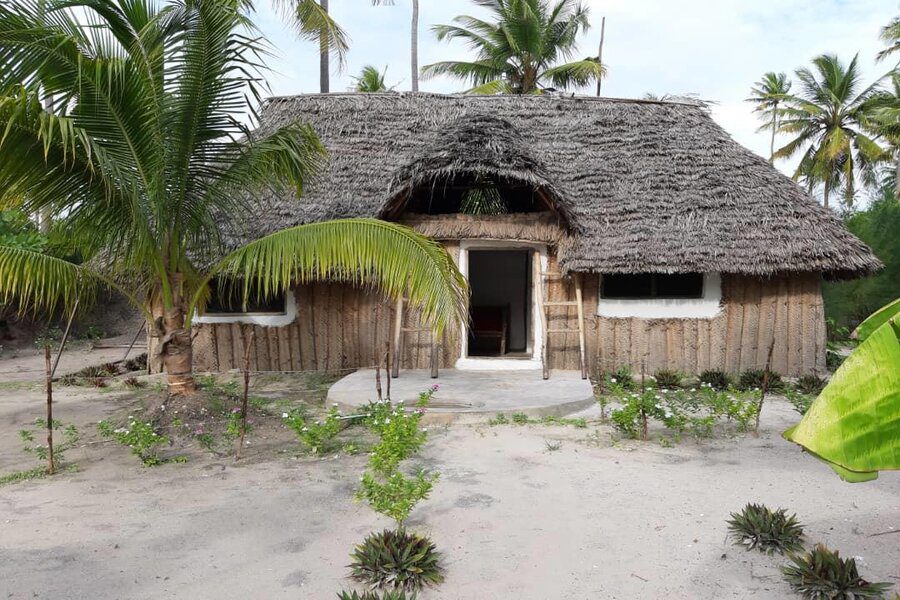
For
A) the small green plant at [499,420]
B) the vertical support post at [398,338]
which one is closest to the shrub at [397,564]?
the small green plant at [499,420]

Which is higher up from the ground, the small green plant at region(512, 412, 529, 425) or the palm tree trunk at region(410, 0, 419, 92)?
the palm tree trunk at region(410, 0, 419, 92)

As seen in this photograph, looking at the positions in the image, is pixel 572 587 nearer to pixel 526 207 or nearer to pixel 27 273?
pixel 27 273

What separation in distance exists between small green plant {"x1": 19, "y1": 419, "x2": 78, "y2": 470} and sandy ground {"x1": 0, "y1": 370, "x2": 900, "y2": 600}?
14 centimetres

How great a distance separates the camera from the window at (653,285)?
28.0ft

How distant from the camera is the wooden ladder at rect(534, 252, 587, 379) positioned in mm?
8086

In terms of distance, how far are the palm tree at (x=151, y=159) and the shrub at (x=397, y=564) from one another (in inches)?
68.9

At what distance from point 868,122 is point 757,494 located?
2411cm

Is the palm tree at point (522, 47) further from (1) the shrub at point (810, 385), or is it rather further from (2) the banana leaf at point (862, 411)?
(2) the banana leaf at point (862, 411)

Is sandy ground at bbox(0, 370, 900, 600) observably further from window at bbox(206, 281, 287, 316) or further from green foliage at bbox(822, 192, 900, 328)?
green foliage at bbox(822, 192, 900, 328)

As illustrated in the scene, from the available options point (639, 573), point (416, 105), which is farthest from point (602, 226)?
point (639, 573)

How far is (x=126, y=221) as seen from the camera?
17.2ft

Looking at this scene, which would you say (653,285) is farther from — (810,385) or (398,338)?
(398,338)

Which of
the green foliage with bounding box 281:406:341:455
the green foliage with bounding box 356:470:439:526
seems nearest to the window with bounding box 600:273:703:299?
the green foliage with bounding box 281:406:341:455

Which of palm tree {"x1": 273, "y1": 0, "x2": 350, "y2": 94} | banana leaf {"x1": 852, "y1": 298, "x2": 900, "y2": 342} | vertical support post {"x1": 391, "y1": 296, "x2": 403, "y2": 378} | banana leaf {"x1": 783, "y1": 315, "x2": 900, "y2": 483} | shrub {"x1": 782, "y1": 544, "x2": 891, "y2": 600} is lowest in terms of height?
shrub {"x1": 782, "y1": 544, "x2": 891, "y2": 600}
